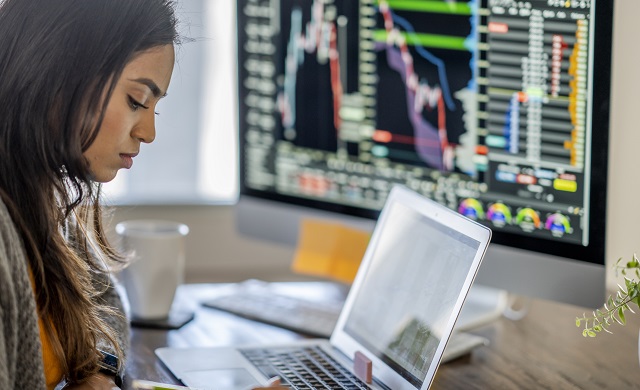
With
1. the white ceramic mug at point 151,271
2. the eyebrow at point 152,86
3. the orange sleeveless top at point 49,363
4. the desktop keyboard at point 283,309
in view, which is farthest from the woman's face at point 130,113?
the desktop keyboard at point 283,309

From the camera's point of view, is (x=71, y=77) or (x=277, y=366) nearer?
(x=71, y=77)

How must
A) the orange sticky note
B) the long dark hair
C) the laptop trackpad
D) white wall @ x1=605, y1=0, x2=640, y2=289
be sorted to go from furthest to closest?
the orange sticky note → white wall @ x1=605, y1=0, x2=640, y2=289 → the laptop trackpad → the long dark hair

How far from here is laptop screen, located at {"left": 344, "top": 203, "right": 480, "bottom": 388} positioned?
40.8 inches

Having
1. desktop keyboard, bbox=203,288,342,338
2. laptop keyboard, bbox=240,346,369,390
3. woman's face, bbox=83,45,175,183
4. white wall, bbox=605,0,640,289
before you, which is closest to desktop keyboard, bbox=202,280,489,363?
desktop keyboard, bbox=203,288,342,338

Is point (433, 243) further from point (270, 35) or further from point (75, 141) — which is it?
point (270, 35)

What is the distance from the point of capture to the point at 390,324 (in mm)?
1125

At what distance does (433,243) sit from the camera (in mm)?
1100

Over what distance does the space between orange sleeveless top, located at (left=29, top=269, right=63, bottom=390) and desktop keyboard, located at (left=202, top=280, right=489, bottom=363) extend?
378 mm

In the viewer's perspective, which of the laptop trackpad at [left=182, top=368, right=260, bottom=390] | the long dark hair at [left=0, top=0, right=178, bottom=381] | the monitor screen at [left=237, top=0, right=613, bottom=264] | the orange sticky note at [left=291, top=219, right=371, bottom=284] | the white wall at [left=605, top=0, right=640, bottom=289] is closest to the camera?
the long dark hair at [left=0, top=0, right=178, bottom=381]

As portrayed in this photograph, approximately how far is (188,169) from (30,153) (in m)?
1.20

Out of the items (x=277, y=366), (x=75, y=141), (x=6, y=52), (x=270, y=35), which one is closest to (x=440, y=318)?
(x=277, y=366)

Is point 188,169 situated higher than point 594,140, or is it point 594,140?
point 594,140

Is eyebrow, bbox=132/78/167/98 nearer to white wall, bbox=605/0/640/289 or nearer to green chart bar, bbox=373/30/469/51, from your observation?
green chart bar, bbox=373/30/469/51

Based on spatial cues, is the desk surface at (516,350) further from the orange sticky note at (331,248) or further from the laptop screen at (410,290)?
the orange sticky note at (331,248)
